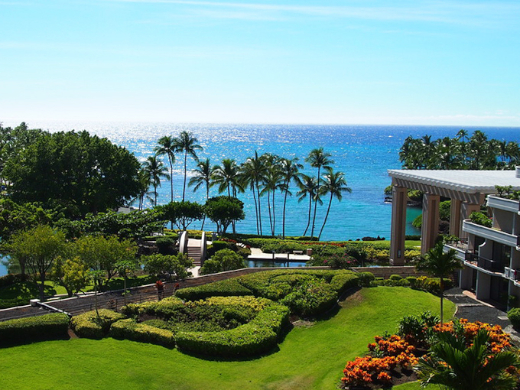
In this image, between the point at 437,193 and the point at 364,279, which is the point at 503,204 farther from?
the point at 364,279

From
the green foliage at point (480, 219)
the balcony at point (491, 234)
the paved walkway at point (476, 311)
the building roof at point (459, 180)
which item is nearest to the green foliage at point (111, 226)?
the building roof at point (459, 180)

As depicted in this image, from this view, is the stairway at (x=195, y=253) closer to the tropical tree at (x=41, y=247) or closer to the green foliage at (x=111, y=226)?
the green foliage at (x=111, y=226)

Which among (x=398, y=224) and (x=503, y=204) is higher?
(x=503, y=204)

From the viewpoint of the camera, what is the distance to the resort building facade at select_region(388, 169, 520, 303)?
3098 centimetres

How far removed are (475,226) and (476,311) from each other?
18.7ft

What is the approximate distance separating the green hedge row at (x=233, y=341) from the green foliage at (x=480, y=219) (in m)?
15.9

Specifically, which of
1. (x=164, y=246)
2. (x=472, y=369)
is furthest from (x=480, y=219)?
(x=164, y=246)

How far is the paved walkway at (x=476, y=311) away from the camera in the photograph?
2876 centimetres

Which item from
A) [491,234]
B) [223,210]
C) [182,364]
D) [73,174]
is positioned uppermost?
[73,174]

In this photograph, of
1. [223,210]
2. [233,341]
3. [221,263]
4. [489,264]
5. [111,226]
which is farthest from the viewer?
[223,210]

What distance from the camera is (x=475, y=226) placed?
33.7 m

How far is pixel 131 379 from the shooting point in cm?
2255

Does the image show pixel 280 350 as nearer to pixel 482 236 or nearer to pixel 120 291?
pixel 120 291

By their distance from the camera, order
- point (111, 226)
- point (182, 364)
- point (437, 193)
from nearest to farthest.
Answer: point (182, 364), point (437, 193), point (111, 226)
